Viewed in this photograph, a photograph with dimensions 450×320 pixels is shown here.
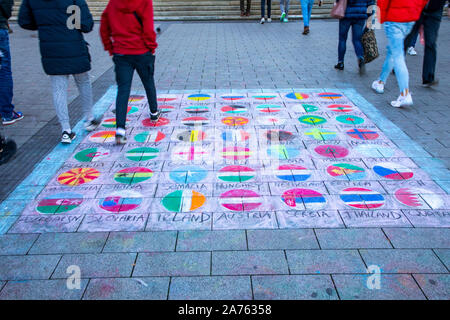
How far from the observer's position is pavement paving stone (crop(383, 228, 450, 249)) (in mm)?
2562

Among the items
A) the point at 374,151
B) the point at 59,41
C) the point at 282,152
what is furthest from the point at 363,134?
the point at 59,41

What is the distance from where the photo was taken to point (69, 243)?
103 inches

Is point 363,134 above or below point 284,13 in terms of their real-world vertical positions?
below

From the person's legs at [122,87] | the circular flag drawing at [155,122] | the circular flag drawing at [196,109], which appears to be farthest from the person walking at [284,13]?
the person's legs at [122,87]

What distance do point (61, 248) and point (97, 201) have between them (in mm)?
609

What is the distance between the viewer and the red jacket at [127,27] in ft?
12.7

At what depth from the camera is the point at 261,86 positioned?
20.6 feet

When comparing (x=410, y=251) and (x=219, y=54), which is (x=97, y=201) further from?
(x=219, y=54)

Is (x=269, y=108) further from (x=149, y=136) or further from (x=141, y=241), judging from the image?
(x=141, y=241)

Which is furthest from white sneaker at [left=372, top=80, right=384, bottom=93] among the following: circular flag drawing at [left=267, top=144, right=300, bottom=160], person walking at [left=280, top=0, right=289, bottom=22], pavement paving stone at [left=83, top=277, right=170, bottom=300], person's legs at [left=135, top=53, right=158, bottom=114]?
person walking at [left=280, top=0, right=289, bottom=22]

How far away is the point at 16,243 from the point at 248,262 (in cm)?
170
